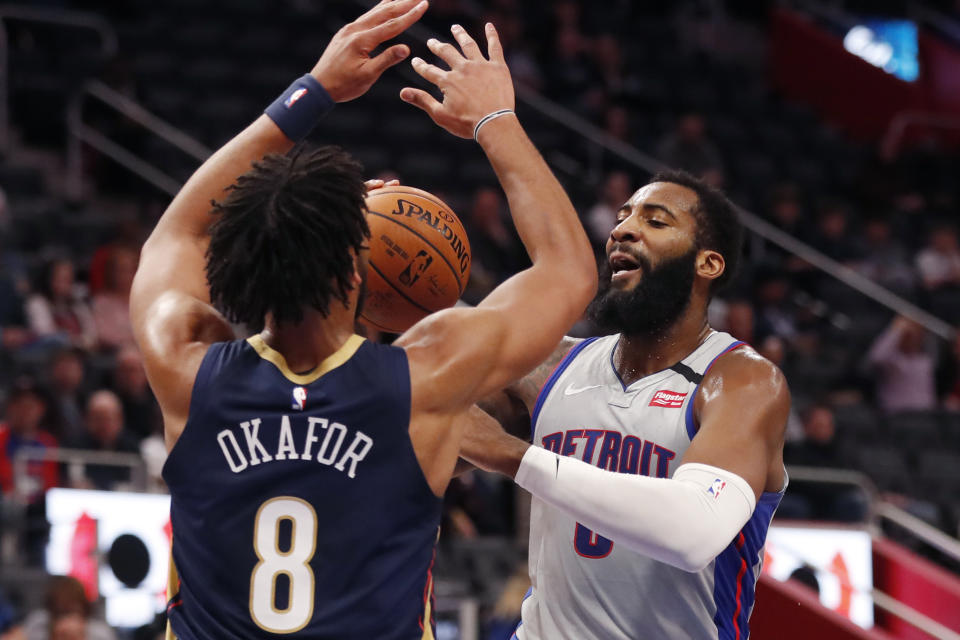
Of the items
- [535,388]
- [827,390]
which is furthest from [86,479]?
[827,390]

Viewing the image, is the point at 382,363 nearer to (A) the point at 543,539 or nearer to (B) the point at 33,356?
(A) the point at 543,539

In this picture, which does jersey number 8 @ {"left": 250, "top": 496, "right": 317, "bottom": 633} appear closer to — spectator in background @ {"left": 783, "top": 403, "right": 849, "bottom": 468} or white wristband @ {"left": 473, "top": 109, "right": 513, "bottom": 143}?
white wristband @ {"left": 473, "top": 109, "right": 513, "bottom": 143}

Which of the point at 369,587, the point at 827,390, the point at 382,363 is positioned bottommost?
the point at 827,390

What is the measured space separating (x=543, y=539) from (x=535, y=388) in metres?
0.46

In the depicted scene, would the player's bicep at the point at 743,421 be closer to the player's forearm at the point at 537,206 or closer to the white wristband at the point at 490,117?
the player's forearm at the point at 537,206

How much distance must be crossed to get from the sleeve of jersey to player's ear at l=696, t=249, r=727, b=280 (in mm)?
903

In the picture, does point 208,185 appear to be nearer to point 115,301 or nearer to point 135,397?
point 135,397

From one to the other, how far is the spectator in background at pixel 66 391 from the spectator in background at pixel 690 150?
262 inches

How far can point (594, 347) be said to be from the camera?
4035mm

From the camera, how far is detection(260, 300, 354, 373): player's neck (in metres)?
2.67

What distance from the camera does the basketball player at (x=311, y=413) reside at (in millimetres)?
2598

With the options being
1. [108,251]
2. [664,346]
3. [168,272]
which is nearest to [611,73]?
[108,251]

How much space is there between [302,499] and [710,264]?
1713 mm

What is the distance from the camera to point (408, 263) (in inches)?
134
